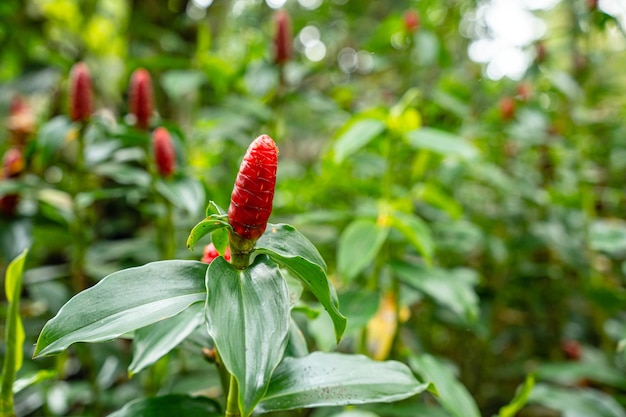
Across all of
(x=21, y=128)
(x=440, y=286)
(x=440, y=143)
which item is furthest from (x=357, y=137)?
(x=21, y=128)

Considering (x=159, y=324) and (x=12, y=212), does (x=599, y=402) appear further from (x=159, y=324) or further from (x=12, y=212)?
(x=12, y=212)

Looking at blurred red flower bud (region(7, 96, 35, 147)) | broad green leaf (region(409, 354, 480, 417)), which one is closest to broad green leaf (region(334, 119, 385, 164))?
broad green leaf (region(409, 354, 480, 417))

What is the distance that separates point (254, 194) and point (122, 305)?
0.15 metres

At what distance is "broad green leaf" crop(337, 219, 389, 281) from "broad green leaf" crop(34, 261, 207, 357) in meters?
0.42

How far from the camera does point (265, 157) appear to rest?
475 mm

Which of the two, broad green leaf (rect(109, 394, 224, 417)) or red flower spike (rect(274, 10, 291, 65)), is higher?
red flower spike (rect(274, 10, 291, 65))

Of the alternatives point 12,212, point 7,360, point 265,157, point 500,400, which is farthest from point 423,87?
point 7,360

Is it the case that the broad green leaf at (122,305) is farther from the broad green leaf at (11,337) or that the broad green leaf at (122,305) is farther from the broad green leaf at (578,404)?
the broad green leaf at (578,404)

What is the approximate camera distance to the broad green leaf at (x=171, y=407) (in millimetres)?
537

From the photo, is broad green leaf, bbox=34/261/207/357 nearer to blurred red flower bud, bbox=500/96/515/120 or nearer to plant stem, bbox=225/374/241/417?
plant stem, bbox=225/374/241/417

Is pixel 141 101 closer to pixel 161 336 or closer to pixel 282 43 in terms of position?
pixel 282 43

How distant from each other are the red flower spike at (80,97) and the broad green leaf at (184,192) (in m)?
0.23

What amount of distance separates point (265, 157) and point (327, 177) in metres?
0.90

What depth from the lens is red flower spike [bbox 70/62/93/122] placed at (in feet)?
3.42
